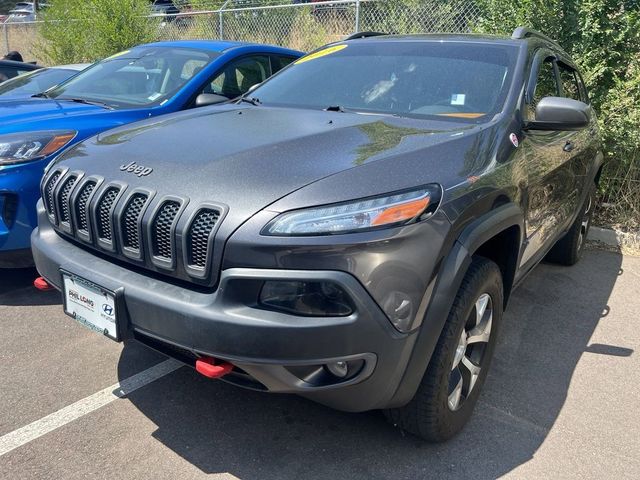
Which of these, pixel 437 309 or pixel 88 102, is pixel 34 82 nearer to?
pixel 88 102

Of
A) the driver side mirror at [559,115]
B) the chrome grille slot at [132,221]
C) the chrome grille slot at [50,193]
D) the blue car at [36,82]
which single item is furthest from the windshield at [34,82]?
the driver side mirror at [559,115]

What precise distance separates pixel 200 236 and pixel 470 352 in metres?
1.36

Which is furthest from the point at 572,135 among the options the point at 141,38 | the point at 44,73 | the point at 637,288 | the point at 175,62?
the point at 141,38

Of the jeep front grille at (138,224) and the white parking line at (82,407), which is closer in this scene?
the jeep front grille at (138,224)

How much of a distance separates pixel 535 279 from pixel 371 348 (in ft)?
9.98

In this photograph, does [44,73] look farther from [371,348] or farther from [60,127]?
[371,348]

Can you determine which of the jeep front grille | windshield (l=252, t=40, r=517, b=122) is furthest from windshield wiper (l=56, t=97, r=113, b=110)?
the jeep front grille

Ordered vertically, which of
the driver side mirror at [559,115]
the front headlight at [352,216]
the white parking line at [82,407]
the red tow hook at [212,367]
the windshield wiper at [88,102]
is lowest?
the white parking line at [82,407]

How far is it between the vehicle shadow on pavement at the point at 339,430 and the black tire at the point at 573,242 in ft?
4.80

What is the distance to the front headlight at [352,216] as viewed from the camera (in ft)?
6.31

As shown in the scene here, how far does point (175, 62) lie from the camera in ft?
16.3

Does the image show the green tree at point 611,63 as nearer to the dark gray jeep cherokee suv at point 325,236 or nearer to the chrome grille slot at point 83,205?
the dark gray jeep cherokee suv at point 325,236

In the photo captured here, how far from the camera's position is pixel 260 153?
229cm

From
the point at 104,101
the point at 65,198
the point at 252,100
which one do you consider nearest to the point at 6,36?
the point at 104,101
